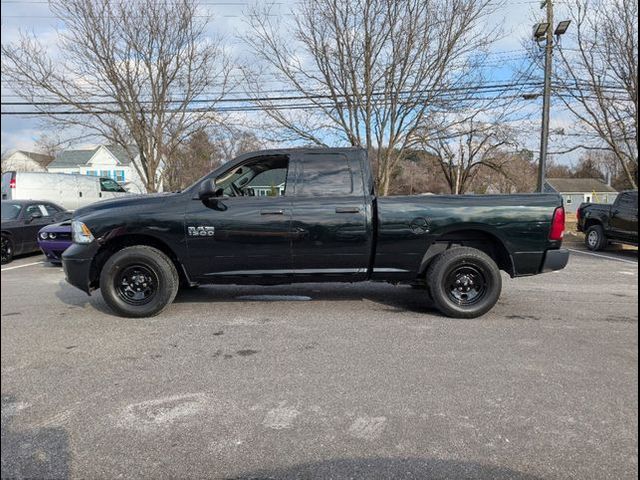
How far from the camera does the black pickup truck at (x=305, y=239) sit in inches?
188

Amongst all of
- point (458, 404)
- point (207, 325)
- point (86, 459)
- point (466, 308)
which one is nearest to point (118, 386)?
point (86, 459)

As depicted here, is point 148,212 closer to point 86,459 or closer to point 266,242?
point 266,242

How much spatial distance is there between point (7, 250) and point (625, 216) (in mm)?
14502

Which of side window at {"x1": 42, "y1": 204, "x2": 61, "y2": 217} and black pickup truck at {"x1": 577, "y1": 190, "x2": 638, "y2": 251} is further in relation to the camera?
side window at {"x1": 42, "y1": 204, "x2": 61, "y2": 217}

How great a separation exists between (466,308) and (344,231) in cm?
164

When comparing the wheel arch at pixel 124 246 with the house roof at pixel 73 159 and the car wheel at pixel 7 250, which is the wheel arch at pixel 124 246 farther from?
the house roof at pixel 73 159

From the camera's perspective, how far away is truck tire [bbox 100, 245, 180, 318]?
4.81 metres

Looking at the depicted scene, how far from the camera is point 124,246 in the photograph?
16.5ft

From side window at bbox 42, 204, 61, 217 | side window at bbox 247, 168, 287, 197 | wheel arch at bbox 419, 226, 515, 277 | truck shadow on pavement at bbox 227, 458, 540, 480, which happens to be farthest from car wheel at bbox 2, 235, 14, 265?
truck shadow on pavement at bbox 227, 458, 540, 480

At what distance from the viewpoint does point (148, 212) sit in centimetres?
476

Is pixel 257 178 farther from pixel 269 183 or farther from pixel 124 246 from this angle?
pixel 124 246

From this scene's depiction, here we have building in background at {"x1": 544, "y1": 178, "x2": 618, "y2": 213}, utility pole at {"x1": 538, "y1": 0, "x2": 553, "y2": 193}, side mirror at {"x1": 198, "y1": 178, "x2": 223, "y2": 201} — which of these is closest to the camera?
side mirror at {"x1": 198, "y1": 178, "x2": 223, "y2": 201}

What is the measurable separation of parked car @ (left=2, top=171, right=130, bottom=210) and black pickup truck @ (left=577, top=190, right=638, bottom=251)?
57.6 ft

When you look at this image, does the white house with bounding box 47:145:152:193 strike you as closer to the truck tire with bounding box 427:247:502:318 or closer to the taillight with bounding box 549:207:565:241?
the truck tire with bounding box 427:247:502:318
